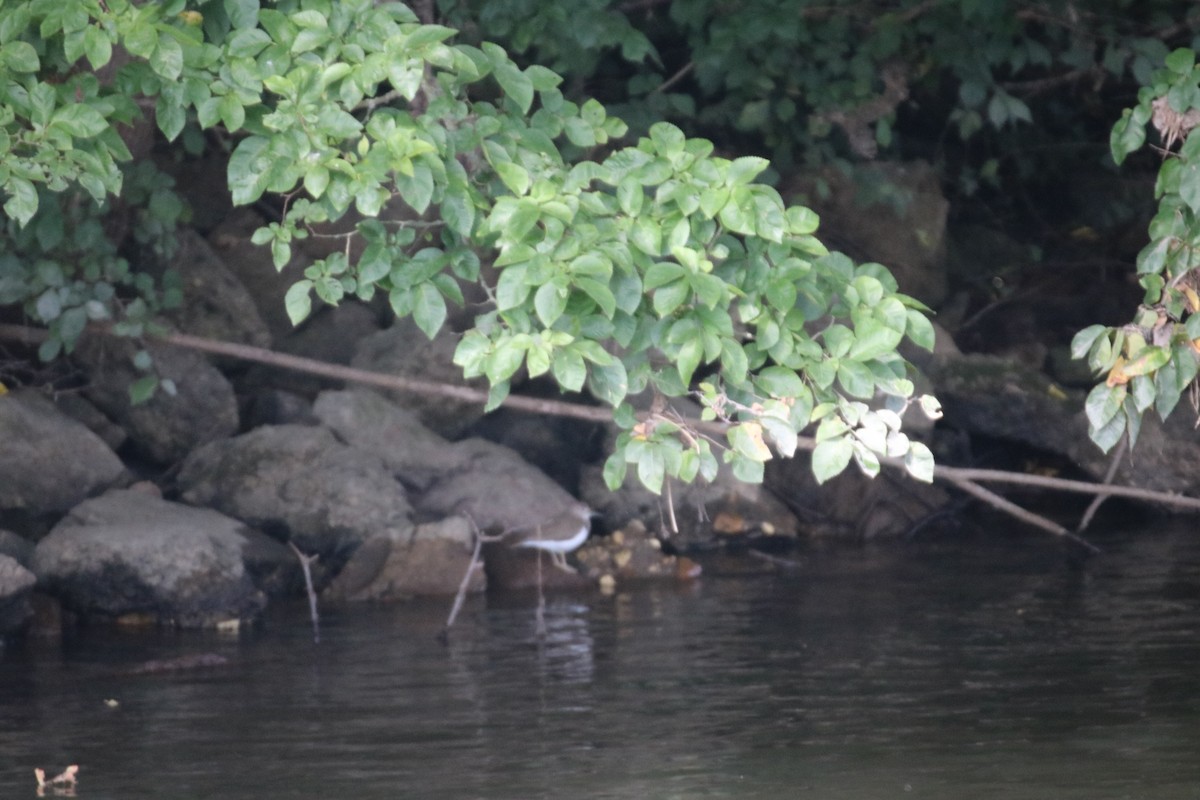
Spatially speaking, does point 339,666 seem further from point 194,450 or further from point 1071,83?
point 1071,83

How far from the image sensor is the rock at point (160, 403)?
9.81 meters

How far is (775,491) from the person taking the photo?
35.2ft

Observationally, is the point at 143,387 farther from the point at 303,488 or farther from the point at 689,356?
the point at 689,356

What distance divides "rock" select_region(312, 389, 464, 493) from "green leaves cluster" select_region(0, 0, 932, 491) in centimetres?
546

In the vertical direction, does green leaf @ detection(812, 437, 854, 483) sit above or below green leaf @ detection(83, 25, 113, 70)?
below

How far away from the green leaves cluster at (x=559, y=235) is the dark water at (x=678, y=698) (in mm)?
1391

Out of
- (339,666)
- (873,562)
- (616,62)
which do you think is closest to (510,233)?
(339,666)

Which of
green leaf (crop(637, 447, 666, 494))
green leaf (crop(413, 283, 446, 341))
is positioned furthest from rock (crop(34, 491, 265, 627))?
green leaf (crop(637, 447, 666, 494))

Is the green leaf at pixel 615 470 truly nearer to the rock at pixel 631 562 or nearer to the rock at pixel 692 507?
the rock at pixel 631 562

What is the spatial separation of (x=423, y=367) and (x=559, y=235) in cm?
671

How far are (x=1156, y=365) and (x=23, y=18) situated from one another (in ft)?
10.6

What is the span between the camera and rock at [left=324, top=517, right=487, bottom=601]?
341 inches

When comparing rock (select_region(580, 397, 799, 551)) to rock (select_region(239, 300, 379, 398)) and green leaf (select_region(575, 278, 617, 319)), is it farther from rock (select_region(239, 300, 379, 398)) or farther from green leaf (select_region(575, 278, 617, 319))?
green leaf (select_region(575, 278, 617, 319))

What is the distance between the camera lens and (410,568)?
870 centimetres
